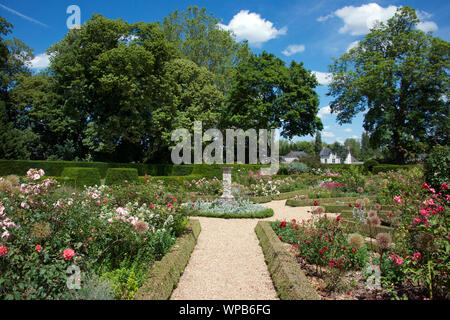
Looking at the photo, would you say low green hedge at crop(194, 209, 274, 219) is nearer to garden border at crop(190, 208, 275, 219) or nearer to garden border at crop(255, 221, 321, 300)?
garden border at crop(190, 208, 275, 219)

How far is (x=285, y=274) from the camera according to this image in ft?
13.0

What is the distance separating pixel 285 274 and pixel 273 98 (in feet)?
77.5

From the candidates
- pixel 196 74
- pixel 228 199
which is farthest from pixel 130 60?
pixel 228 199

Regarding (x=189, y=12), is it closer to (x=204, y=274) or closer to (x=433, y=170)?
(x=433, y=170)

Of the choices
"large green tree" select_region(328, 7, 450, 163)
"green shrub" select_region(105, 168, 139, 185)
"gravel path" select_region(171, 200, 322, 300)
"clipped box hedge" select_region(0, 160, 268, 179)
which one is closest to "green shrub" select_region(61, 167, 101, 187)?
"green shrub" select_region(105, 168, 139, 185)

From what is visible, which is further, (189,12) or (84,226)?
(189,12)

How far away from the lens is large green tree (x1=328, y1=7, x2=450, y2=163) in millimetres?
23938

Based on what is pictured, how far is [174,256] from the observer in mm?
4598

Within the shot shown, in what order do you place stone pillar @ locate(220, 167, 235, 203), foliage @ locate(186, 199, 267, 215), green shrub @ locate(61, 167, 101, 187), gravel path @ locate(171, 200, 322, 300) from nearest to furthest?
gravel path @ locate(171, 200, 322, 300), foliage @ locate(186, 199, 267, 215), stone pillar @ locate(220, 167, 235, 203), green shrub @ locate(61, 167, 101, 187)

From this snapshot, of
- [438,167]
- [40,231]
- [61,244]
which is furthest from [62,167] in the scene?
[438,167]

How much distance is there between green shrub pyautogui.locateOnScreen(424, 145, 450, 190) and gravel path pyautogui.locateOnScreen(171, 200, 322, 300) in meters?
5.79

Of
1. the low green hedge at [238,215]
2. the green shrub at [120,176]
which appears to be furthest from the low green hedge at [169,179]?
the low green hedge at [238,215]

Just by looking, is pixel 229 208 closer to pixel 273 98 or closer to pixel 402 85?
pixel 273 98
